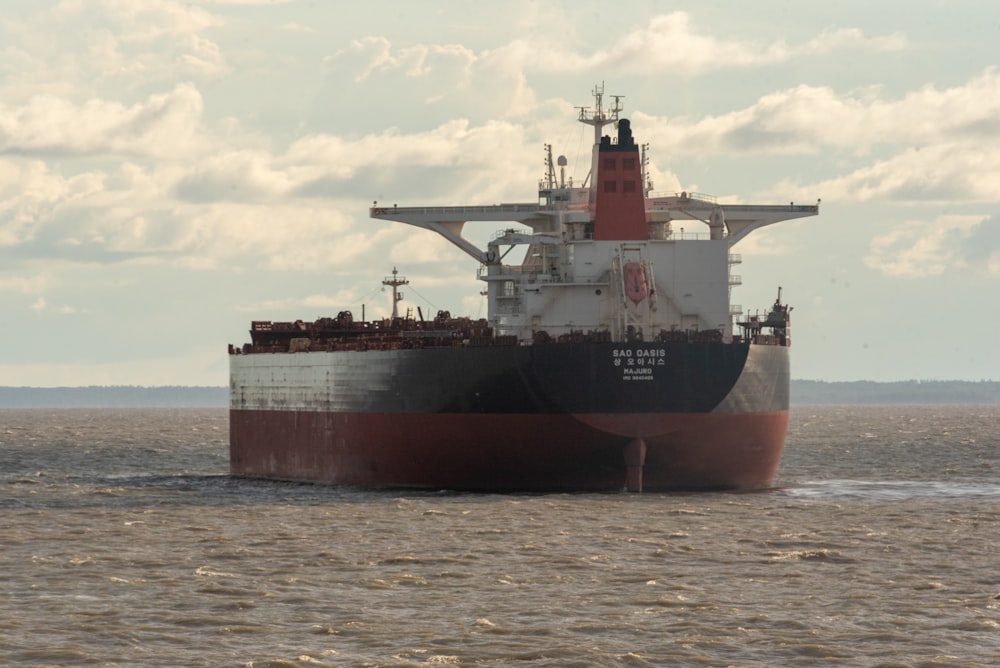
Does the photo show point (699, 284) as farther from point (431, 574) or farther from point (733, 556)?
point (431, 574)

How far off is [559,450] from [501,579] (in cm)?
1439

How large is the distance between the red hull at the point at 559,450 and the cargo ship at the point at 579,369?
5 centimetres

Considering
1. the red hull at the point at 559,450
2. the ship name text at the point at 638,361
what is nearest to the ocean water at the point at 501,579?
the red hull at the point at 559,450

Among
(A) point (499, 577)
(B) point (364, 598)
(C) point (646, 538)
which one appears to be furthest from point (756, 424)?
(B) point (364, 598)

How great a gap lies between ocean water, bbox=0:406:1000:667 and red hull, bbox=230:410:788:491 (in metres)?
0.83

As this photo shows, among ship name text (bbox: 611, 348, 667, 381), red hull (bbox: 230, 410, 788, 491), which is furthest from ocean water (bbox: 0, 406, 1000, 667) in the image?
ship name text (bbox: 611, 348, 667, 381)

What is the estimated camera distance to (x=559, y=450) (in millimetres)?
41656

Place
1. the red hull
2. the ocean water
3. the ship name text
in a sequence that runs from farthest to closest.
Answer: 1. the red hull
2. the ship name text
3. the ocean water

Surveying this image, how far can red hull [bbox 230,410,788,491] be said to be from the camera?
136 feet

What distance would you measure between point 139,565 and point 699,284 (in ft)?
70.4

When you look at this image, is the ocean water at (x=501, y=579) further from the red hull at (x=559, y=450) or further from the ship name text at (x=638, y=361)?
the ship name text at (x=638, y=361)

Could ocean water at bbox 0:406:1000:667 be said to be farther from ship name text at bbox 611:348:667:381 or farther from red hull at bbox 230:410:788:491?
ship name text at bbox 611:348:667:381

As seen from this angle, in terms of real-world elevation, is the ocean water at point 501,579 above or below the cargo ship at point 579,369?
below

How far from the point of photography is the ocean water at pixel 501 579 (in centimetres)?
2156
